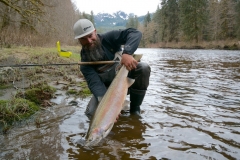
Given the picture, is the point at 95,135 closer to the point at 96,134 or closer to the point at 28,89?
the point at 96,134

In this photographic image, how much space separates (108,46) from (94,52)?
315mm

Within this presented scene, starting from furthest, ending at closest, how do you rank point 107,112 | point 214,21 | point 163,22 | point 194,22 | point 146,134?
A: point 163,22, point 194,22, point 214,21, point 146,134, point 107,112

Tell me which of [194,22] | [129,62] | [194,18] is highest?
[194,18]

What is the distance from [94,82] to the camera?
3650 mm

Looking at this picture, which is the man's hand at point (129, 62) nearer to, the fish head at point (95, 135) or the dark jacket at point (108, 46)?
the dark jacket at point (108, 46)

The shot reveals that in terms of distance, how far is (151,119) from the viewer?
3.56 meters

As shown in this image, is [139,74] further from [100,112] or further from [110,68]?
[100,112]

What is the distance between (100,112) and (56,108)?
1902 millimetres

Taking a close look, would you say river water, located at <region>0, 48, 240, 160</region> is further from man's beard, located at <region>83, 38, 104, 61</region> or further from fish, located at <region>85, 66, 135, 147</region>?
man's beard, located at <region>83, 38, 104, 61</region>

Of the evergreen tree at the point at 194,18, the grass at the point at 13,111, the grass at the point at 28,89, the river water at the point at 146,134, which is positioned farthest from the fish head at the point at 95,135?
the evergreen tree at the point at 194,18

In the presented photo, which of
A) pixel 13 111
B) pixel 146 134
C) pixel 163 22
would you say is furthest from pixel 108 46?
pixel 163 22

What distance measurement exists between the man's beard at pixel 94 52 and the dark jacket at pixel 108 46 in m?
0.10

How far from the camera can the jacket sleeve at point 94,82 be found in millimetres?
3517

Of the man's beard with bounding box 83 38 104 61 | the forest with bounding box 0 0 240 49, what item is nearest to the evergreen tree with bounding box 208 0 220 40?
the forest with bounding box 0 0 240 49
